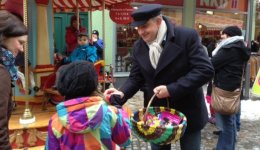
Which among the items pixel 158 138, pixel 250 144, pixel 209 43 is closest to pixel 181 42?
pixel 158 138

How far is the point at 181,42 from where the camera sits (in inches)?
104

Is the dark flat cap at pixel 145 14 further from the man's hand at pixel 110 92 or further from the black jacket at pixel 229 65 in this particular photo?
the black jacket at pixel 229 65

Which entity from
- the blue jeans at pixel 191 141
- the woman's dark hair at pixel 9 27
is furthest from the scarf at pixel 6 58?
the blue jeans at pixel 191 141

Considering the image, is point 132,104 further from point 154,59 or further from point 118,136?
point 118,136

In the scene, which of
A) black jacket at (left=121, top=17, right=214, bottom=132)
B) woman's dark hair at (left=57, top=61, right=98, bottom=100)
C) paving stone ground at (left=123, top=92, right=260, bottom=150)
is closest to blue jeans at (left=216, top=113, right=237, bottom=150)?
paving stone ground at (left=123, top=92, right=260, bottom=150)

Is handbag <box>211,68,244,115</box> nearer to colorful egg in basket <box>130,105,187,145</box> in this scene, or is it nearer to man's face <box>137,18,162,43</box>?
colorful egg in basket <box>130,105,187,145</box>

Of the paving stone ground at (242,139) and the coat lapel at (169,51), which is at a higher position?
the coat lapel at (169,51)

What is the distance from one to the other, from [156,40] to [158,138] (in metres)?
0.80

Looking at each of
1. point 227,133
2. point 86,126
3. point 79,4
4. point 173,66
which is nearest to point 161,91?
point 173,66

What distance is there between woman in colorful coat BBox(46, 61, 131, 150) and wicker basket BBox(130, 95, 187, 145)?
29 centimetres

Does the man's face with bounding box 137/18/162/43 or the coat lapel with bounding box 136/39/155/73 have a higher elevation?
the man's face with bounding box 137/18/162/43

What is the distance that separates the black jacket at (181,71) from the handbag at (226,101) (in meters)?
1.65

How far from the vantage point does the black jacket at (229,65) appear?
445cm

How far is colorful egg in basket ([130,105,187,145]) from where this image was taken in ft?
7.51
